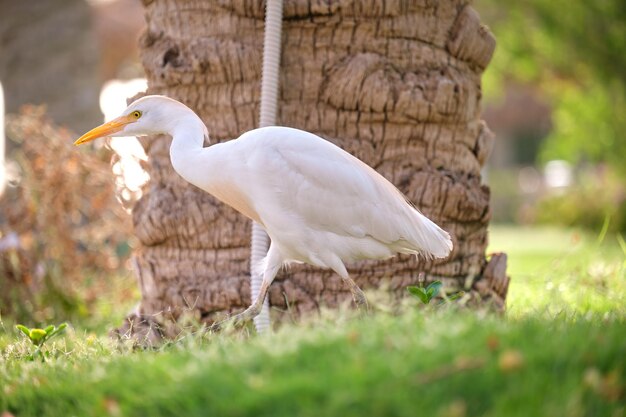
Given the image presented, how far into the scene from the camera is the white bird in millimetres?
4191

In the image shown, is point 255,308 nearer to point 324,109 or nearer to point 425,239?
point 425,239

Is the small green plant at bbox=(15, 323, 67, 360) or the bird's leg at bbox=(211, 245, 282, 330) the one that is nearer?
the small green plant at bbox=(15, 323, 67, 360)

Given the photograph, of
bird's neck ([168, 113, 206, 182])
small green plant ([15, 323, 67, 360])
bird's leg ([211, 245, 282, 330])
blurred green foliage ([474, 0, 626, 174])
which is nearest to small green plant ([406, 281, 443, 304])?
bird's leg ([211, 245, 282, 330])

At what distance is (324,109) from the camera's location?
4.98 m

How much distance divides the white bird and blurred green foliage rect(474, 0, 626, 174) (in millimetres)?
11819

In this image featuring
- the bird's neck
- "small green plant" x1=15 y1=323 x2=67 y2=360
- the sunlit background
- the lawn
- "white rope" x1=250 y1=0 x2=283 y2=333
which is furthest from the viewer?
the sunlit background

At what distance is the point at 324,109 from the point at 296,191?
894mm

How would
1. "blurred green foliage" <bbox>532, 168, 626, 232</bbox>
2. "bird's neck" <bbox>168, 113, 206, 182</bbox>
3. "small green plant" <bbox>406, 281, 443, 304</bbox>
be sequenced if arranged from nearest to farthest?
"small green plant" <bbox>406, 281, 443, 304</bbox> < "bird's neck" <bbox>168, 113, 206, 182</bbox> < "blurred green foliage" <bbox>532, 168, 626, 232</bbox>

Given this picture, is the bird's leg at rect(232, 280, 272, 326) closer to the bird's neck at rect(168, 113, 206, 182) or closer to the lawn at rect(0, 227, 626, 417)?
the bird's neck at rect(168, 113, 206, 182)

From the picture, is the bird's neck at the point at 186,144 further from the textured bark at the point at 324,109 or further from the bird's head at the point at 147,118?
the textured bark at the point at 324,109

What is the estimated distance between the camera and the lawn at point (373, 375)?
8.09 feet

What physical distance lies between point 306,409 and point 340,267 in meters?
1.93

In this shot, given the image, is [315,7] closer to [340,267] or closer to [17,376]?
[340,267]

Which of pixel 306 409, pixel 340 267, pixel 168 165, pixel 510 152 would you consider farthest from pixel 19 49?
pixel 510 152
